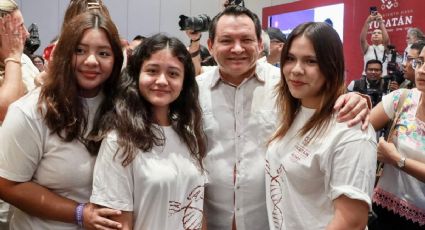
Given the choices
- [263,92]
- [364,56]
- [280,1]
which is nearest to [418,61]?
[263,92]

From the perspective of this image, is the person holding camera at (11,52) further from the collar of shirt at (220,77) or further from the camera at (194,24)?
the camera at (194,24)

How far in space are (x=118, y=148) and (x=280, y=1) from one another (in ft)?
Answer: 25.8

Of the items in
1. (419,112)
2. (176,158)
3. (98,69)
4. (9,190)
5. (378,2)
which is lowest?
(9,190)

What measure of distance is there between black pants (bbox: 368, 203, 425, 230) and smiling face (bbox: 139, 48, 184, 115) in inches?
48.0

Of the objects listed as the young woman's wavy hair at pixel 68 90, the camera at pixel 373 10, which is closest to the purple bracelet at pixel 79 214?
the young woman's wavy hair at pixel 68 90

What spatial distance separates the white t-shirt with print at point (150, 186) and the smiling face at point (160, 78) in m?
0.18

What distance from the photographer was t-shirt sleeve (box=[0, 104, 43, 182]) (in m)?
1.44

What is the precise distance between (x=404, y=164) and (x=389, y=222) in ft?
1.06

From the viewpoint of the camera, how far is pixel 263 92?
1.94m

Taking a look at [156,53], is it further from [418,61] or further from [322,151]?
[418,61]

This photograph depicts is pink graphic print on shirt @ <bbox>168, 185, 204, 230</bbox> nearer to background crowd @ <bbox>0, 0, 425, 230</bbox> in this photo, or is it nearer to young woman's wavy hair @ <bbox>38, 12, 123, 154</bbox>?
background crowd @ <bbox>0, 0, 425, 230</bbox>

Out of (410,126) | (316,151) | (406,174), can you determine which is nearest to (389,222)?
(406,174)

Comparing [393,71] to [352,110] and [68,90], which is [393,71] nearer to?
[352,110]

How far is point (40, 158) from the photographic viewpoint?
149cm
